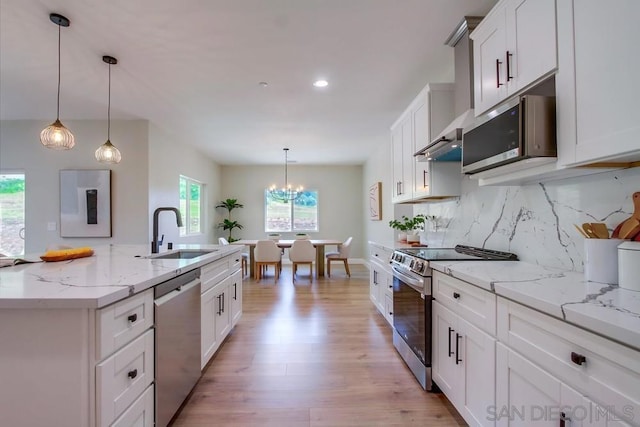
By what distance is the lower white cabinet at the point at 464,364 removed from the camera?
1.31 metres

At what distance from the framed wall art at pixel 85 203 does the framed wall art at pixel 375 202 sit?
468 centimetres

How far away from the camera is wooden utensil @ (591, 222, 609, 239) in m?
1.24

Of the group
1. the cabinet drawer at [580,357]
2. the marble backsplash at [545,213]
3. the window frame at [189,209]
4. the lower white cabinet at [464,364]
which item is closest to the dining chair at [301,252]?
the window frame at [189,209]

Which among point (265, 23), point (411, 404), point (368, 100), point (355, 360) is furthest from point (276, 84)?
point (411, 404)

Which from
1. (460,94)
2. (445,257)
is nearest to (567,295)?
(445,257)

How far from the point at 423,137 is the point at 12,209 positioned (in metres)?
6.02

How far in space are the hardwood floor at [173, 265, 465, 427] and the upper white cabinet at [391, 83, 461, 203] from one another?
5.03 ft

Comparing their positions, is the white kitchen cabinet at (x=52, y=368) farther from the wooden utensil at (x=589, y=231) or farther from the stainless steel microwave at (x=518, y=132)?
the wooden utensil at (x=589, y=231)

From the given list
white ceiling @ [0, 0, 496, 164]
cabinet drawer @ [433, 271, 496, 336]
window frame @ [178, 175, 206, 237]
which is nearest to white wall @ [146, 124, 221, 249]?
window frame @ [178, 175, 206, 237]

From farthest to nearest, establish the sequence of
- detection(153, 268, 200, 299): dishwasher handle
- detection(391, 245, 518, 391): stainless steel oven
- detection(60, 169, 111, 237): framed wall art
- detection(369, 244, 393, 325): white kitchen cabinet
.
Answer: detection(60, 169, 111, 237): framed wall art < detection(369, 244, 393, 325): white kitchen cabinet < detection(391, 245, 518, 391): stainless steel oven < detection(153, 268, 200, 299): dishwasher handle

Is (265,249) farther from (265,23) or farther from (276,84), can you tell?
(265,23)

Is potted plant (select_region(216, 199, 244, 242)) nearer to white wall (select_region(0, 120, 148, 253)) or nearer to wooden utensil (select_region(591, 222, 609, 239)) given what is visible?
white wall (select_region(0, 120, 148, 253))

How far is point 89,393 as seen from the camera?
1.00 m

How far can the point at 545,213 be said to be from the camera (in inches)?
65.1
